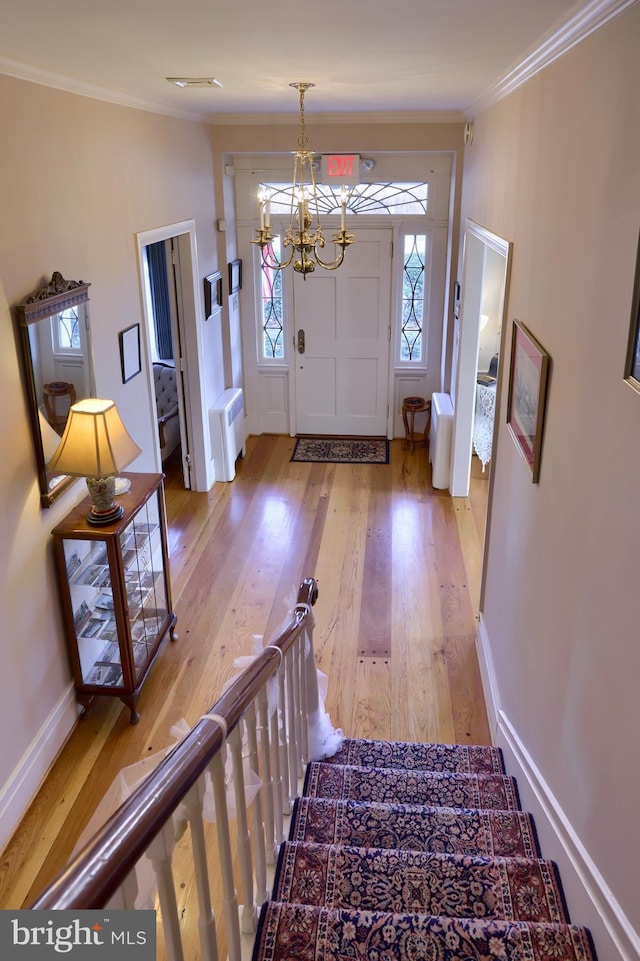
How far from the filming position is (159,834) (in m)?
1.15

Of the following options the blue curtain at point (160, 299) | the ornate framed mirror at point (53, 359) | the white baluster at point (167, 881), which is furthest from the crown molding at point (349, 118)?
the white baluster at point (167, 881)

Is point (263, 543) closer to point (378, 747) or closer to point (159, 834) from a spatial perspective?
point (378, 747)

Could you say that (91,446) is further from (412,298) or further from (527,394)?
(412,298)

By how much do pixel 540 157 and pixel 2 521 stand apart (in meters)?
2.53

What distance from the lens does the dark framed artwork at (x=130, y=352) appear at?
4.20 metres

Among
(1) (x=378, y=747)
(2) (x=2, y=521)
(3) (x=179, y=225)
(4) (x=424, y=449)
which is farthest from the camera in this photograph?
(4) (x=424, y=449)

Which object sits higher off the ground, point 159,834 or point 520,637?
point 159,834

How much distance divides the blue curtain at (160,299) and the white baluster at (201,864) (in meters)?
7.04

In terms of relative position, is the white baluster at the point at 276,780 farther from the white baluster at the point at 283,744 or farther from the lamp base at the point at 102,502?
the lamp base at the point at 102,502

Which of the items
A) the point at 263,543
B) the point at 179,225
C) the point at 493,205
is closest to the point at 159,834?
the point at 493,205

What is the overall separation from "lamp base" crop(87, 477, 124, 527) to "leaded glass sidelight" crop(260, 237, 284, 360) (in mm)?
4176

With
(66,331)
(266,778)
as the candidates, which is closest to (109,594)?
(66,331)

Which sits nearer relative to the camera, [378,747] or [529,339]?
[529,339]

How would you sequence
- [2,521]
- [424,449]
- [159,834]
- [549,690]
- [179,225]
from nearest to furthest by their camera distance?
1. [159,834]
2. [549,690]
3. [2,521]
4. [179,225]
5. [424,449]
